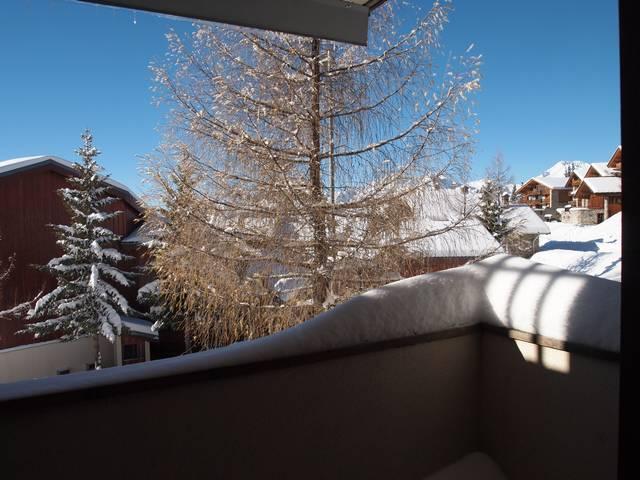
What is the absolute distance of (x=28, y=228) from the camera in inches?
400

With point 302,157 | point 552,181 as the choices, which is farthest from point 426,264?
point 552,181

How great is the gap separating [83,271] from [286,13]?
9990mm

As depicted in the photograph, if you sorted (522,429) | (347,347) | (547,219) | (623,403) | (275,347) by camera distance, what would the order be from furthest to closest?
(547,219) < (522,429) < (347,347) < (275,347) < (623,403)

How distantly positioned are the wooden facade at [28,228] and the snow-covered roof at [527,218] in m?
9.62

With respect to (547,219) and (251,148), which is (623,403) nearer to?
(251,148)

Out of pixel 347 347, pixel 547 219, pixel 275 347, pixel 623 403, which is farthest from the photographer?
pixel 547 219

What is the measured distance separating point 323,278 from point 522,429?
330 centimetres

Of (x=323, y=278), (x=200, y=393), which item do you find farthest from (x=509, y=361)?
(x=323, y=278)

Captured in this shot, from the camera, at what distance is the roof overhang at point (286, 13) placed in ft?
6.05

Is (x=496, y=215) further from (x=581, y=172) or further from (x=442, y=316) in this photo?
(x=442, y=316)

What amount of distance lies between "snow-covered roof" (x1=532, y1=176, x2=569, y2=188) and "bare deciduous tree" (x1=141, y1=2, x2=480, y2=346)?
33.7 ft

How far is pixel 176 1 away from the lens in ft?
6.00

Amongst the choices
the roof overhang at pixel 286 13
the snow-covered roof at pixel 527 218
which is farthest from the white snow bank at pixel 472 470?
the snow-covered roof at pixel 527 218

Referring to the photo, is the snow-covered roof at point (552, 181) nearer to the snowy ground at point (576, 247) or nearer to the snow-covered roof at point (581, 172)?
the snow-covered roof at point (581, 172)
